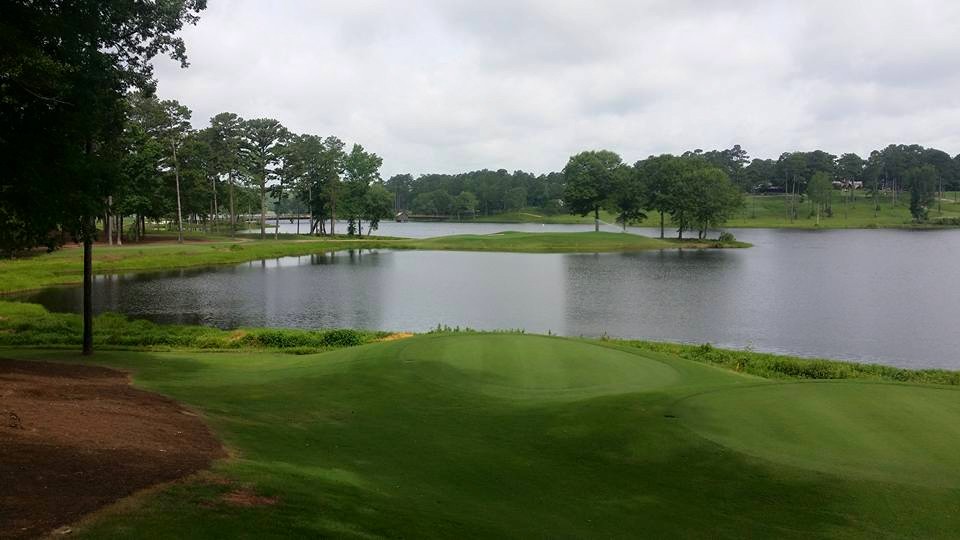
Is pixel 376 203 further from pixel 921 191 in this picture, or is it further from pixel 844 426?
pixel 921 191

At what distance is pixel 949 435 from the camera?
10375 millimetres

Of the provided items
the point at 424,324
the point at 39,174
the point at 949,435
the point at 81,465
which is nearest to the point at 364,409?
the point at 81,465

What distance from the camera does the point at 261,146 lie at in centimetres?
9325

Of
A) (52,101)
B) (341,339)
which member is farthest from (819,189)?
(52,101)

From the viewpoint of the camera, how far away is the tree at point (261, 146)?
9131 centimetres

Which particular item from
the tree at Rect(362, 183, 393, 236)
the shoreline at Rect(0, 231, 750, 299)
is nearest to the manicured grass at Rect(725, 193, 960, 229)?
the shoreline at Rect(0, 231, 750, 299)

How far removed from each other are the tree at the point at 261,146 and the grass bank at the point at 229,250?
37.4 ft

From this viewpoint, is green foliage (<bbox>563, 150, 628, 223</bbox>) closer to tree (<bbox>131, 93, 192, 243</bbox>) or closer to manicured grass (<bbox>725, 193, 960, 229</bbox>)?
manicured grass (<bbox>725, 193, 960, 229</bbox>)

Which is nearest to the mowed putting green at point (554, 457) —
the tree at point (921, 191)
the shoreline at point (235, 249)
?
the shoreline at point (235, 249)

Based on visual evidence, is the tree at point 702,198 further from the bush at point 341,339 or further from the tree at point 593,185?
the bush at point 341,339

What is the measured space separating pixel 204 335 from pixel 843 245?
91.8 metres

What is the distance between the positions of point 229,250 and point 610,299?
48.5 m

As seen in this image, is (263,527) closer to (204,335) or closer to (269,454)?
(269,454)

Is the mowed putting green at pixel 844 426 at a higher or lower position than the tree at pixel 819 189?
lower
